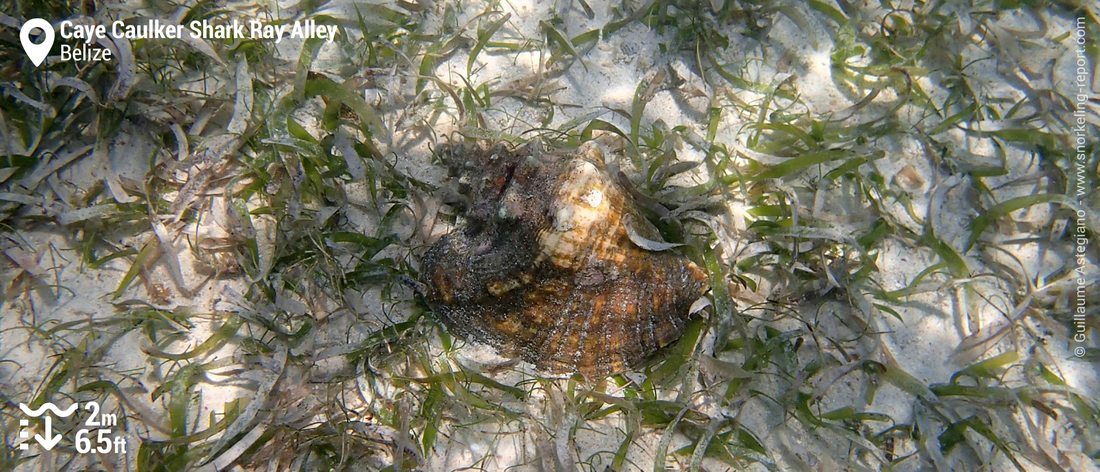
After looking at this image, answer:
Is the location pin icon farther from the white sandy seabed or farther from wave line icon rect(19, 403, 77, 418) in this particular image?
wave line icon rect(19, 403, 77, 418)

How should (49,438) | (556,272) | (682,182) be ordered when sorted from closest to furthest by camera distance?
(556,272) < (49,438) < (682,182)

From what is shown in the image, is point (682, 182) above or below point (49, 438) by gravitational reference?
above

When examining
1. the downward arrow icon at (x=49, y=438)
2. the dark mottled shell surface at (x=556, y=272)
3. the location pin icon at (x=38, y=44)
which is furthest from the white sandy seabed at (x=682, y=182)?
the location pin icon at (x=38, y=44)

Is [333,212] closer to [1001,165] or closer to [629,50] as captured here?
[629,50]

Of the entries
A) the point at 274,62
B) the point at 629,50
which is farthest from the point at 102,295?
the point at 629,50

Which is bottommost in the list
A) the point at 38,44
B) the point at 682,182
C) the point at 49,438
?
the point at 49,438

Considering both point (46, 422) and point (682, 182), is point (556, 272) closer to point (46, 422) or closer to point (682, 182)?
point (682, 182)

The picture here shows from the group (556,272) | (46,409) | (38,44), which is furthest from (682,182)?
(38,44)

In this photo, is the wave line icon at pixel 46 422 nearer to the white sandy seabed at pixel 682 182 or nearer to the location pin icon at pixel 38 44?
the white sandy seabed at pixel 682 182
